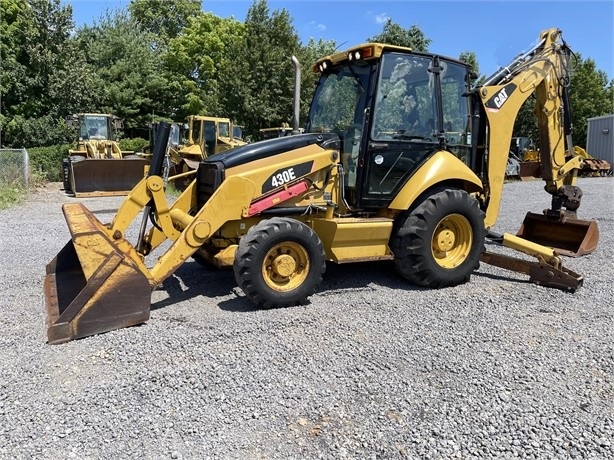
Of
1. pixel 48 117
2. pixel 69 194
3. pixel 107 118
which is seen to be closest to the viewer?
pixel 69 194

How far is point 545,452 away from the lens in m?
2.77

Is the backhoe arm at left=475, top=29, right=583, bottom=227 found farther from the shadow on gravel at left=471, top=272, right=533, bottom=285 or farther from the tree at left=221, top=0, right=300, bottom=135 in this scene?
the tree at left=221, top=0, right=300, bottom=135

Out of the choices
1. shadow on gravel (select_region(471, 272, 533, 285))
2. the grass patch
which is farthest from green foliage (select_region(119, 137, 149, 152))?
shadow on gravel (select_region(471, 272, 533, 285))

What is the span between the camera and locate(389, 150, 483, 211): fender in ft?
18.4

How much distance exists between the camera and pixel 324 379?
11.6 feet

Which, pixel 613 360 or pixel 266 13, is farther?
pixel 266 13

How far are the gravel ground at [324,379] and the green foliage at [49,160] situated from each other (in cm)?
1669

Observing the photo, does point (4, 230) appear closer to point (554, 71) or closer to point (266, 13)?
point (554, 71)

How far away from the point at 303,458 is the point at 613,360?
8.42 feet

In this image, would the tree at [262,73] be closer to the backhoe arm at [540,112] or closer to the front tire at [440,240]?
the backhoe arm at [540,112]

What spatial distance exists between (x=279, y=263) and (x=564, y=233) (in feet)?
16.1

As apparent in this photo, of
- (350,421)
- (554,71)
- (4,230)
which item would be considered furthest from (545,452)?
(4,230)

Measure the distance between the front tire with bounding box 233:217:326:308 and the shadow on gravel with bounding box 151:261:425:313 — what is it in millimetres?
282

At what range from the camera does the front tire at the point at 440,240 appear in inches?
218
